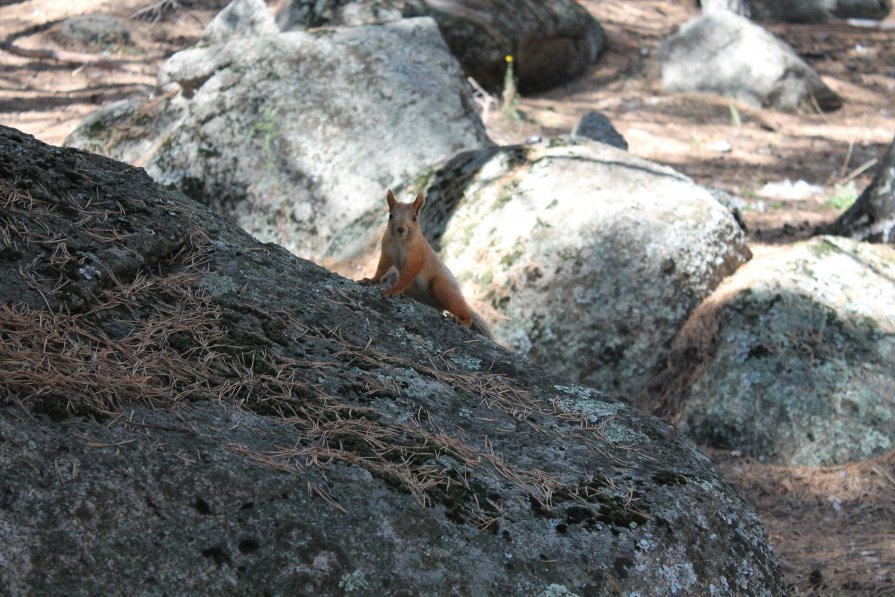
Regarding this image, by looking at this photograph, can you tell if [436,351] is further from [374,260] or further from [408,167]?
[408,167]

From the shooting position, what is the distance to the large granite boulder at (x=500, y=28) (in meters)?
10.5

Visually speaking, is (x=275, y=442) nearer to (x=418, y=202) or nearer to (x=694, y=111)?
(x=418, y=202)

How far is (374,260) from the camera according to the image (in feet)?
22.4

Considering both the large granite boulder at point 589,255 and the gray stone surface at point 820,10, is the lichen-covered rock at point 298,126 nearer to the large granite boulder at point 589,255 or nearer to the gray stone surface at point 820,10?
the large granite boulder at point 589,255

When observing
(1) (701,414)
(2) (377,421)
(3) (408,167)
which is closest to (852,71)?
(3) (408,167)

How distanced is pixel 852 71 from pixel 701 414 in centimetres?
1033

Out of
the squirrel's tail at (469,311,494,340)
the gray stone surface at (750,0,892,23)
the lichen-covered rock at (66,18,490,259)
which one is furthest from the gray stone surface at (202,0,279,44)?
the gray stone surface at (750,0,892,23)

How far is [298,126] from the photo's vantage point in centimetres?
781

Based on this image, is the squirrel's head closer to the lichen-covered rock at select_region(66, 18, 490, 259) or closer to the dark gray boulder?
the lichen-covered rock at select_region(66, 18, 490, 259)

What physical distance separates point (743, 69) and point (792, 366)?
7.78m

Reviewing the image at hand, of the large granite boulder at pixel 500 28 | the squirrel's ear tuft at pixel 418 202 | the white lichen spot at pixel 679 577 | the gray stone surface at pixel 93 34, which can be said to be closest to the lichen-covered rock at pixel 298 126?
the large granite boulder at pixel 500 28

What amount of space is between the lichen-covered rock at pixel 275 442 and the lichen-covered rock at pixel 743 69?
985 cm

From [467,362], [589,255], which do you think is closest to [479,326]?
[467,362]

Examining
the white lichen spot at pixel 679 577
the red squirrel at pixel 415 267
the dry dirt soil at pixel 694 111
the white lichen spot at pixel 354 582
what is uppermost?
the white lichen spot at pixel 354 582
